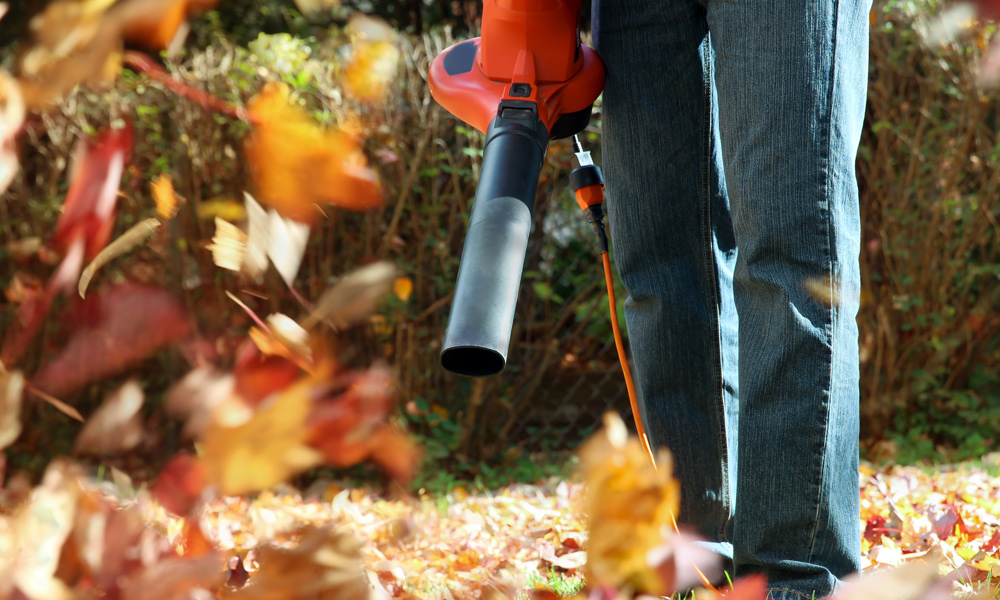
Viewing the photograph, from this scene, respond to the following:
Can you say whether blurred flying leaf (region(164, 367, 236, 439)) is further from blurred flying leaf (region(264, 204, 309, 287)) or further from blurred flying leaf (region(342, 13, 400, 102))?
blurred flying leaf (region(342, 13, 400, 102))

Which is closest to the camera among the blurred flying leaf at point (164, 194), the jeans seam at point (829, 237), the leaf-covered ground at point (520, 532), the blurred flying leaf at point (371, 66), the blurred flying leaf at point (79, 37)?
the blurred flying leaf at point (79, 37)

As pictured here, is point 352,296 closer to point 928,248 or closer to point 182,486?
point 182,486

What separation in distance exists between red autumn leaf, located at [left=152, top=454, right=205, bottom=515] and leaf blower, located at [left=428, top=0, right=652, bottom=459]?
1.14ft

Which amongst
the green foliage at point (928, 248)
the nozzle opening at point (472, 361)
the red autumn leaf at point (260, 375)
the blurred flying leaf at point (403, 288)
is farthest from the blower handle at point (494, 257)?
the green foliage at point (928, 248)

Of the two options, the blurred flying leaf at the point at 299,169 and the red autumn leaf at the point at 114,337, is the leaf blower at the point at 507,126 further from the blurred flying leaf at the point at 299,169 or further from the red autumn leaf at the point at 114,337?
the red autumn leaf at the point at 114,337

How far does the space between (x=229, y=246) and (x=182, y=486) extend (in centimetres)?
13

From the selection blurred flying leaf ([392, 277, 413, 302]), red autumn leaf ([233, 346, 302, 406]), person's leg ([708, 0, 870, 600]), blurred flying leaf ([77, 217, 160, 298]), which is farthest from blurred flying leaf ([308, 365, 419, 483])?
blurred flying leaf ([392, 277, 413, 302])

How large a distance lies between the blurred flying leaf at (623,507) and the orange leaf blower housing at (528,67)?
838 millimetres

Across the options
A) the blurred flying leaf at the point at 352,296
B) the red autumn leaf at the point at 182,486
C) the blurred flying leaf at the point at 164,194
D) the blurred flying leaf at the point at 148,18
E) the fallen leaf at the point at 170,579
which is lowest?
the fallen leaf at the point at 170,579

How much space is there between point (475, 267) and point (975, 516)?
57.2 inches

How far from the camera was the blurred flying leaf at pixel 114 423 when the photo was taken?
0.44 m

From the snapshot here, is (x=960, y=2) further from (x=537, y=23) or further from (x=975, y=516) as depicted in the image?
(x=975, y=516)

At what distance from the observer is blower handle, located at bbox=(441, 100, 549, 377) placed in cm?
76

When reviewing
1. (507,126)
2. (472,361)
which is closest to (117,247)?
(472,361)
